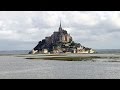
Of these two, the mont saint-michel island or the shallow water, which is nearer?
the shallow water

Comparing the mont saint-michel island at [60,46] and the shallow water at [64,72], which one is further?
the mont saint-michel island at [60,46]

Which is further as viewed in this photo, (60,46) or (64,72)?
(60,46)
